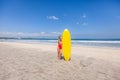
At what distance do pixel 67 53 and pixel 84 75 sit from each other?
3044 millimetres

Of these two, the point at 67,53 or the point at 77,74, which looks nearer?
the point at 77,74

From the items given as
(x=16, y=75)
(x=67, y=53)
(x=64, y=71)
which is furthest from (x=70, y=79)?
(x=67, y=53)

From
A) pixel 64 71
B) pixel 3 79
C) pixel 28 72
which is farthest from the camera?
pixel 64 71

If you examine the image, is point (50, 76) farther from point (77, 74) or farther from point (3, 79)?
point (3, 79)

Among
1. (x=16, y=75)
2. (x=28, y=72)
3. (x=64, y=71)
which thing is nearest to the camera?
(x=16, y=75)

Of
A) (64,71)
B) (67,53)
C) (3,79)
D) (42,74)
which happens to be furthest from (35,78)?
(67,53)

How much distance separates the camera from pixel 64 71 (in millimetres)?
5934

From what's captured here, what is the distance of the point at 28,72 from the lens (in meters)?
5.56

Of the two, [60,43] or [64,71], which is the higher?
[60,43]

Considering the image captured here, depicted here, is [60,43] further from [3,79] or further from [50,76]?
[3,79]

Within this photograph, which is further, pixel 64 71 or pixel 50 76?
pixel 64 71

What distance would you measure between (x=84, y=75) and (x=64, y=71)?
2.43ft

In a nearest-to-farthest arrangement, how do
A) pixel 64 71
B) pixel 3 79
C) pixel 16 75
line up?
pixel 3 79 < pixel 16 75 < pixel 64 71

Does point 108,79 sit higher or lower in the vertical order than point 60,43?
lower
